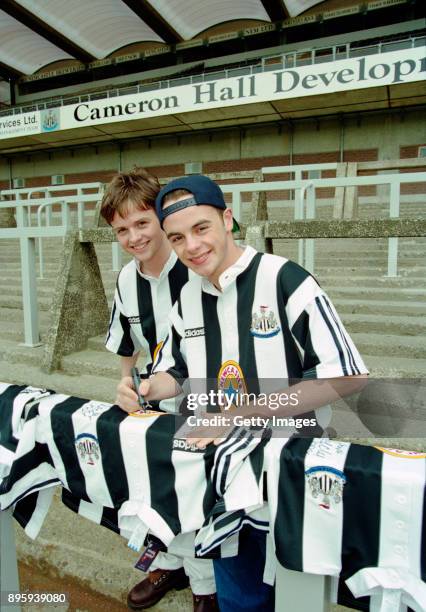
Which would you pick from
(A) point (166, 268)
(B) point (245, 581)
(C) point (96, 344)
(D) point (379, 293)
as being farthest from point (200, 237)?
(D) point (379, 293)

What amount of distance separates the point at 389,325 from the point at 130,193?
2788mm

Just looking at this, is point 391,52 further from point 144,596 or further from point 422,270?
point 144,596

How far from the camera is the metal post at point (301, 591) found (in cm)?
100

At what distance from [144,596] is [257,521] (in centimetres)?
93

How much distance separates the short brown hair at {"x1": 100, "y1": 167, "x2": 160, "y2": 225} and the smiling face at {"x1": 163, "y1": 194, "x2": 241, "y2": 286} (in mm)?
358

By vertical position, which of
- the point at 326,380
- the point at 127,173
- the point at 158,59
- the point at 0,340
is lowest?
the point at 0,340

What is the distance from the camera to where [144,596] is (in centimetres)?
167

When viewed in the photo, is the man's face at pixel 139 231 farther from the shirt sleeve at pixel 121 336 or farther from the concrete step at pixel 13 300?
the concrete step at pixel 13 300

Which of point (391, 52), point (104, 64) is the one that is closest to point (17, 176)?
point (104, 64)

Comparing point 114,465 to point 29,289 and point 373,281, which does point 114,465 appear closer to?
point 29,289

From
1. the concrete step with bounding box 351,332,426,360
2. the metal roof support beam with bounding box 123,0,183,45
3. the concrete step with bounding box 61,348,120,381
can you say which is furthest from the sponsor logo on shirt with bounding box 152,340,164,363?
the metal roof support beam with bounding box 123,0,183,45

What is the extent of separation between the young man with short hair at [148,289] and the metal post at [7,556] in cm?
52

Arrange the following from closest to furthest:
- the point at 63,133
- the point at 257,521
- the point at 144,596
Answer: the point at 257,521 < the point at 144,596 < the point at 63,133

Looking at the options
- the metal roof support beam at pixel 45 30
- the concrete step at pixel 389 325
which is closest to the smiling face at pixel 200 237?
the concrete step at pixel 389 325
